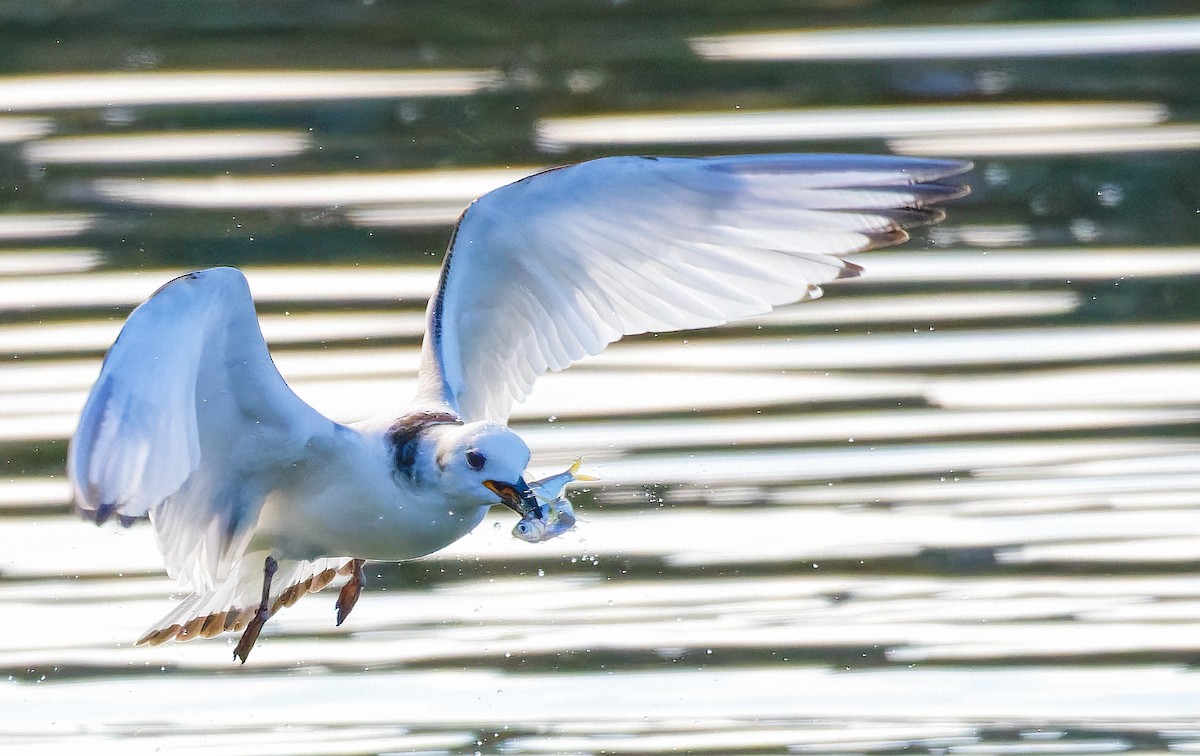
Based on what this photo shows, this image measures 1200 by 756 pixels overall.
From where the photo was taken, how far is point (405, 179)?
9812 millimetres

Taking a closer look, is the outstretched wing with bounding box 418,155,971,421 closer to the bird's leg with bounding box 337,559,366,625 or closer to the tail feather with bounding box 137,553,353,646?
the bird's leg with bounding box 337,559,366,625

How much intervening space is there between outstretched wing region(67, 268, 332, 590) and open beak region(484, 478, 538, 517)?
568 millimetres

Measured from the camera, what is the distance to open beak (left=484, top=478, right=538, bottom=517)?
5.75m

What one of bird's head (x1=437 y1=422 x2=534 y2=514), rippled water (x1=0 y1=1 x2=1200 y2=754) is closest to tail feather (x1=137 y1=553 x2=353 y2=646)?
rippled water (x1=0 y1=1 x2=1200 y2=754)

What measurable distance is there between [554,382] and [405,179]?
135cm

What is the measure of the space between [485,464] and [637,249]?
1.33 meters

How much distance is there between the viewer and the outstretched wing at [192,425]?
5.26 meters

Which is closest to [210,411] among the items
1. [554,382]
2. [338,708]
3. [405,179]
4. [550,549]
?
[338,708]

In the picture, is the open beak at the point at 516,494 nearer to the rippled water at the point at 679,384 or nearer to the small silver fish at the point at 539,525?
the small silver fish at the point at 539,525

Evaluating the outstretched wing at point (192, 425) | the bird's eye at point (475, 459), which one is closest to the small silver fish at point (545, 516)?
the bird's eye at point (475, 459)

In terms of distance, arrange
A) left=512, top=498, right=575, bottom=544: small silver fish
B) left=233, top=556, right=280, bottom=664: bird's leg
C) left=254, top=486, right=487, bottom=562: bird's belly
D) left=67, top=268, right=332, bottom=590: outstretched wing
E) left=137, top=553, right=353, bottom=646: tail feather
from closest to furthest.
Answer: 1. left=67, top=268, right=332, bottom=590: outstretched wing
2. left=512, top=498, right=575, bottom=544: small silver fish
3. left=254, top=486, right=487, bottom=562: bird's belly
4. left=233, top=556, right=280, bottom=664: bird's leg
5. left=137, top=553, right=353, bottom=646: tail feather

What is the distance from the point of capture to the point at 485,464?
19.0 feet

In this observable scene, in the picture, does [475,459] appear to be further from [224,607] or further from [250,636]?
[224,607]

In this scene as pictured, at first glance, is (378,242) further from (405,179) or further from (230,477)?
(230,477)
